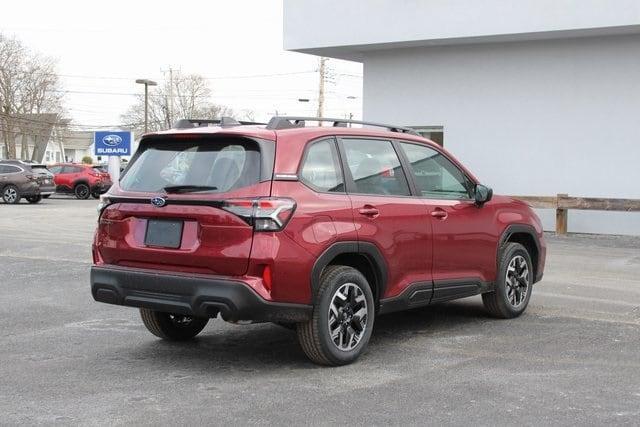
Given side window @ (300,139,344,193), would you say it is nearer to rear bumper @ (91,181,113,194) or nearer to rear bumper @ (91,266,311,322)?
rear bumper @ (91,266,311,322)

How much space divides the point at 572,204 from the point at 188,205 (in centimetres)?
1174

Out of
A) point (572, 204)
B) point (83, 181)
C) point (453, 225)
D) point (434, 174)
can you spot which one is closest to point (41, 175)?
point (83, 181)

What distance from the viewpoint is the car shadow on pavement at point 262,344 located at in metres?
6.23

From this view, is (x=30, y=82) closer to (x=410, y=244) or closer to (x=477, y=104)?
(x=477, y=104)

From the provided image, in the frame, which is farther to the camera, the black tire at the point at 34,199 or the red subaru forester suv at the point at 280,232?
the black tire at the point at 34,199

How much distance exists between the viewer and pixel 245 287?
5.48 meters

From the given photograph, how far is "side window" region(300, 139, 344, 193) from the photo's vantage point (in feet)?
19.6

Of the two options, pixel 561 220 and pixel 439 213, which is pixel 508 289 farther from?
pixel 561 220

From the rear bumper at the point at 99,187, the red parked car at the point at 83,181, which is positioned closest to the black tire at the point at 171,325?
the red parked car at the point at 83,181

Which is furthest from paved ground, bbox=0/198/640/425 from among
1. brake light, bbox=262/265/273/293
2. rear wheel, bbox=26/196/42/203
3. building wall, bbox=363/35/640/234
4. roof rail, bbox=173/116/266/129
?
rear wheel, bbox=26/196/42/203

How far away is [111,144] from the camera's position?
19125mm

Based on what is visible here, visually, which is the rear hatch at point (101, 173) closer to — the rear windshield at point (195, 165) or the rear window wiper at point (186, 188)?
the rear windshield at point (195, 165)

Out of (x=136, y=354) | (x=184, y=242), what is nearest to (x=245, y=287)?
(x=184, y=242)

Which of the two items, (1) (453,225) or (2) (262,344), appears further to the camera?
(1) (453,225)
